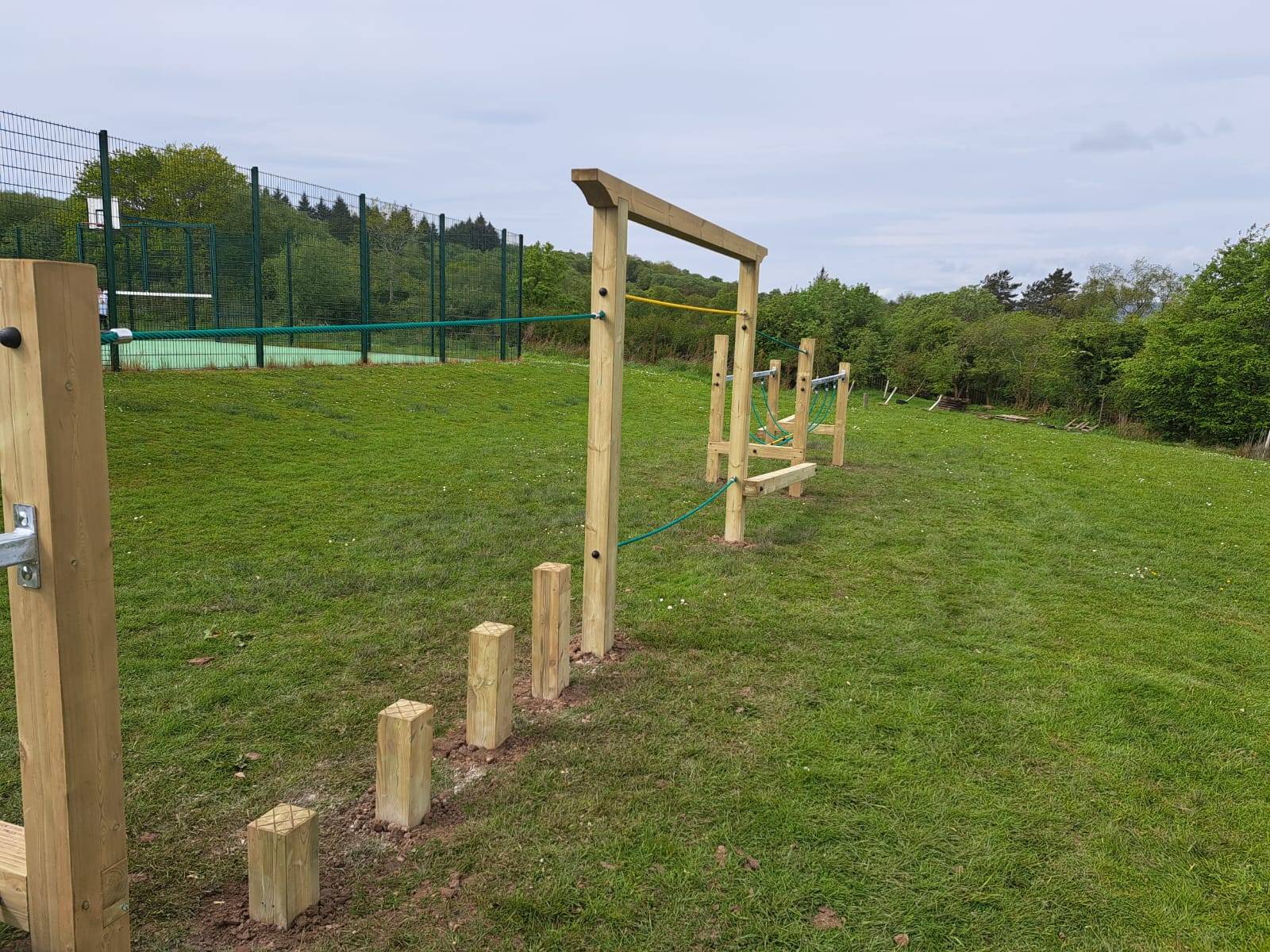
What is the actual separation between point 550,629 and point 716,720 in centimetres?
75

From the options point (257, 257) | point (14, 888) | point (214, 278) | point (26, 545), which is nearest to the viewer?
point (26, 545)

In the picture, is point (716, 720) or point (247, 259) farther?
point (247, 259)

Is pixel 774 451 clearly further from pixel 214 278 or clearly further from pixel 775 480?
pixel 214 278

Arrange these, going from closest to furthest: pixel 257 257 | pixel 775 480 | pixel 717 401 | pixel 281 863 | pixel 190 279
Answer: pixel 281 863 → pixel 775 480 → pixel 717 401 → pixel 257 257 → pixel 190 279

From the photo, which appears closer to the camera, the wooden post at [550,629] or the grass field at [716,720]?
the grass field at [716,720]

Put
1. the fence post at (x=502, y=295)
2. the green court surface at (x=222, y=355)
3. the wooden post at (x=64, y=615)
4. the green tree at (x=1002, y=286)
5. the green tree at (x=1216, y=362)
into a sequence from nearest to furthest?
1. the wooden post at (x=64, y=615)
2. the green court surface at (x=222, y=355)
3. the fence post at (x=502, y=295)
4. the green tree at (x=1216, y=362)
5. the green tree at (x=1002, y=286)

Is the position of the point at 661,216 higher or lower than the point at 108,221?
lower

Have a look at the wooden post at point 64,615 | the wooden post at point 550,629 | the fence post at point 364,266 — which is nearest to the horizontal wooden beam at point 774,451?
the wooden post at point 550,629

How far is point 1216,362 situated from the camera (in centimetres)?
2500

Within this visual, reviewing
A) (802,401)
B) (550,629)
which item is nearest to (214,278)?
(802,401)

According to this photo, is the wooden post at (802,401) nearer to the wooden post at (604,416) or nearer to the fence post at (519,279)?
the wooden post at (604,416)

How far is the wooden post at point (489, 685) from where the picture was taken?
2871 mm

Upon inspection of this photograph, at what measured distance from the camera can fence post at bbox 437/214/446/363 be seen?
15.1m

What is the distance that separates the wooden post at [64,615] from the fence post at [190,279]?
1217 cm
